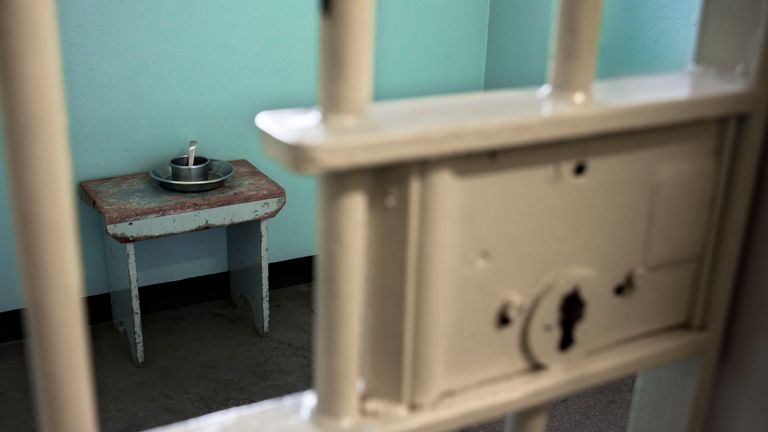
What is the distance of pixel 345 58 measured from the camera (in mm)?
430

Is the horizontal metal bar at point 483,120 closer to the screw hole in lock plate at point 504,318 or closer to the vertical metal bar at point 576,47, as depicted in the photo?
the vertical metal bar at point 576,47

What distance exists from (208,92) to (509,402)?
2.37 meters

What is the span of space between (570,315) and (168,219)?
2.00 m

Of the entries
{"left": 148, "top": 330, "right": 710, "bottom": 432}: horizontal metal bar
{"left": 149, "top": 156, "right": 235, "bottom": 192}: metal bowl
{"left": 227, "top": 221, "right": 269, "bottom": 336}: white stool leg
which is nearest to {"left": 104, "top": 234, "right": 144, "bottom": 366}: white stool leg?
{"left": 149, "top": 156, "right": 235, "bottom": 192}: metal bowl

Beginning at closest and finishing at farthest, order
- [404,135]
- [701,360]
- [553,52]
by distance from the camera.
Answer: [404,135] < [553,52] < [701,360]

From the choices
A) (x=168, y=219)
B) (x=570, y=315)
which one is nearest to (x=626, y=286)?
(x=570, y=315)

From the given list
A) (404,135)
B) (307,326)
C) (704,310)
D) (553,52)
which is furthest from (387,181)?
(307,326)

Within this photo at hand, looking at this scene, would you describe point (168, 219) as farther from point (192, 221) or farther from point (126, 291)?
point (126, 291)

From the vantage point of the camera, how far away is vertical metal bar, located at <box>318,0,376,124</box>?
43 cm

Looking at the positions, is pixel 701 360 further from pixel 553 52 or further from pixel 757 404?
pixel 553 52

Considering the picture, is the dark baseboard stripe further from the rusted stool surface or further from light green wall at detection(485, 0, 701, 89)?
light green wall at detection(485, 0, 701, 89)

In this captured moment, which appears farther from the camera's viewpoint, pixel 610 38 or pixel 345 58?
pixel 610 38

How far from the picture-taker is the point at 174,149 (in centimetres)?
273

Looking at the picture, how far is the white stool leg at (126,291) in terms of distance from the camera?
7.91ft
